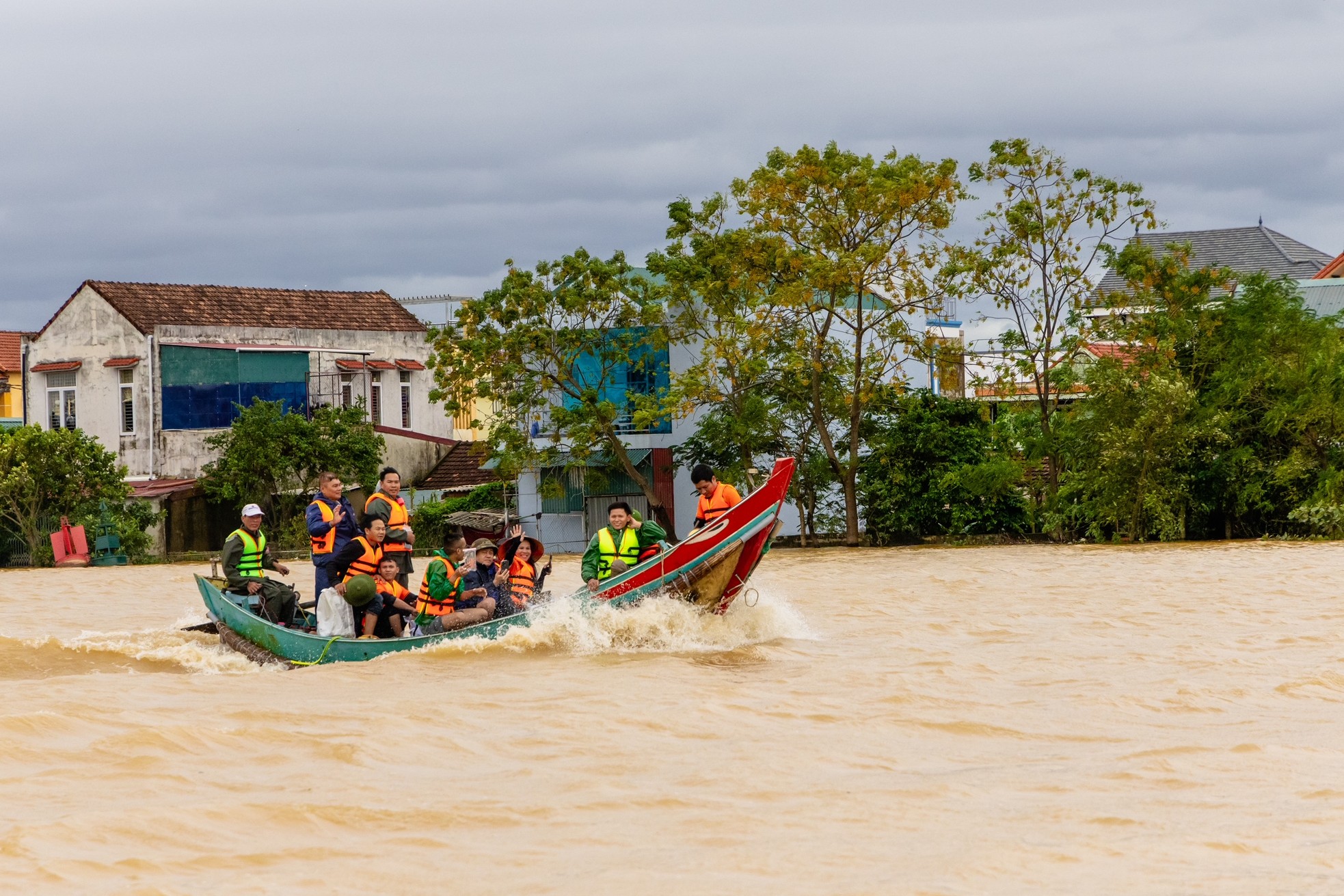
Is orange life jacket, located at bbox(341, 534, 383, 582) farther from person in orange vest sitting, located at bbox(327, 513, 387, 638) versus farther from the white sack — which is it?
the white sack

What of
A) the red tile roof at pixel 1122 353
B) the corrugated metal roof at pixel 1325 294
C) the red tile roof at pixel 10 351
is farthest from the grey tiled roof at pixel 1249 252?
the red tile roof at pixel 10 351

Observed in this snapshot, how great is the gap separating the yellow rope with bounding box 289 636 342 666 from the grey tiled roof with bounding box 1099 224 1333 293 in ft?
123

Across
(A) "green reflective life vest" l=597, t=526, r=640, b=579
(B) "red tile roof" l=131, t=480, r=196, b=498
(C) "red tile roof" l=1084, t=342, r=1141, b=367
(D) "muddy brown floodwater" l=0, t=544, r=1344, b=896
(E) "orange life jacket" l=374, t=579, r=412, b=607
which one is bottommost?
(D) "muddy brown floodwater" l=0, t=544, r=1344, b=896

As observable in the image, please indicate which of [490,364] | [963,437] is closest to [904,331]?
[963,437]

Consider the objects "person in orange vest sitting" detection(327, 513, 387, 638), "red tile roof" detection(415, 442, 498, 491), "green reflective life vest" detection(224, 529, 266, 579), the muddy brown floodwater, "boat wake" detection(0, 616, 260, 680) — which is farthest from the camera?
"red tile roof" detection(415, 442, 498, 491)

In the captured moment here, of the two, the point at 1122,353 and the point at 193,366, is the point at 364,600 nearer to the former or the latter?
the point at 1122,353

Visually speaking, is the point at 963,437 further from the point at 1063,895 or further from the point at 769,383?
the point at 1063,895

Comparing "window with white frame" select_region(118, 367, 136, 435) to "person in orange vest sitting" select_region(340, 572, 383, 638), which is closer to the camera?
"person in orange vest sitting" select_region(340, 572, 383, 638)

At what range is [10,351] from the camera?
46.2m

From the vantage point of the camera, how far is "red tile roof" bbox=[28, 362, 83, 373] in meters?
37.3

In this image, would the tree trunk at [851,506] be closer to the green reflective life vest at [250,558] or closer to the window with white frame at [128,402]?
the window with white frame at [128,402]

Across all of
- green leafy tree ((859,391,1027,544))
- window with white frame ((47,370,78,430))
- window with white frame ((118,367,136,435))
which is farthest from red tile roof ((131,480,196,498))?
green leafy tree ((859,391,1027,544))

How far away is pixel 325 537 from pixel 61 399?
27.1 meters

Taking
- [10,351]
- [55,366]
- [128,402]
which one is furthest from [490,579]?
[10,351]
